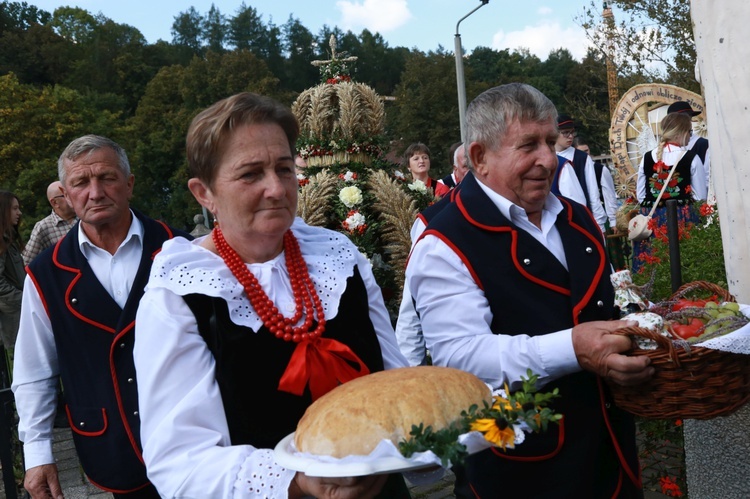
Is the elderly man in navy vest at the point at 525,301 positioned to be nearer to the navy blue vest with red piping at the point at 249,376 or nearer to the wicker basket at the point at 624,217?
the navy blue vest with red piping at the point at 249,376

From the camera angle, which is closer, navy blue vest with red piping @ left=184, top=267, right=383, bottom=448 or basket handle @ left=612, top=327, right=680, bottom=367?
navy blue vest with red piping @ left=184, top=267, right=383, bottom=448

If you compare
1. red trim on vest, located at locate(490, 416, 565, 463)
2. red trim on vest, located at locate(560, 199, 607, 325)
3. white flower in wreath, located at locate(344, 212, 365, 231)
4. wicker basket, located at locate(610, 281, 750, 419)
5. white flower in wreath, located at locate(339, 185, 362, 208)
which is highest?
white flower in wreath, located at locate(339, 185, 362, 208)

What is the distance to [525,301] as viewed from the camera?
8.24ft

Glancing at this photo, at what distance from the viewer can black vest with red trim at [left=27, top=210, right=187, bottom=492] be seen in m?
3.09

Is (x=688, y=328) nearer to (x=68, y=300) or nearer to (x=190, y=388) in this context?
(x=190, y=388)

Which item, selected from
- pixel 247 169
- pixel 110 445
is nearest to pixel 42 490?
pixel 110 445

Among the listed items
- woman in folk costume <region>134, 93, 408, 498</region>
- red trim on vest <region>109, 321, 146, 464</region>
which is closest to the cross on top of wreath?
red trim on vest <region>109, 321, 146, 464</region>

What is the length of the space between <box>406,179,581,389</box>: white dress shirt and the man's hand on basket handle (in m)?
0.04

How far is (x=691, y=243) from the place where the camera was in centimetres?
539

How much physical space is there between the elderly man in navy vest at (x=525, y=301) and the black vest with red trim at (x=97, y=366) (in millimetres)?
1320

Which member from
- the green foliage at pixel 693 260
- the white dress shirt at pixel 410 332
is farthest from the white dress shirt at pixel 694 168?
the white dress shirt at pixel 410 332

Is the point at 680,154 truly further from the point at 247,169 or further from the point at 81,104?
the point at 81,104

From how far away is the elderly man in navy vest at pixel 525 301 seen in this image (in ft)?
8.07

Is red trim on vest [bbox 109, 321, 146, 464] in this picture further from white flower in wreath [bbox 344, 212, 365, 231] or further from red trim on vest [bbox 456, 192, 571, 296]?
white flower in wreath [bbox 344, 212, 365, 231]
